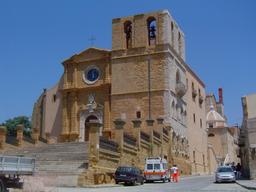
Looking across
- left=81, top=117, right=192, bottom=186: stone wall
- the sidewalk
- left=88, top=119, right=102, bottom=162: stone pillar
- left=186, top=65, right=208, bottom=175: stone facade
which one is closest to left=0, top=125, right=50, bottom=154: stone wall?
left=81, top=117, right=192, bottom=186: stone wall

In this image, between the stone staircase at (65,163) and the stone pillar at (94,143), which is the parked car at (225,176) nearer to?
the stone pillar at (94,143)

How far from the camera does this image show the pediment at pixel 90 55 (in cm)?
3500

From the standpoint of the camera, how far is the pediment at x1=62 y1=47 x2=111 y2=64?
3500 centimetres

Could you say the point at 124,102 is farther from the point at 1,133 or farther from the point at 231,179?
the point at 231,179

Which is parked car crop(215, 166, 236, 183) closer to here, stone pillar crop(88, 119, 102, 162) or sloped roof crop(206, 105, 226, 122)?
stone pillar crop(88, 119, 102, 162)

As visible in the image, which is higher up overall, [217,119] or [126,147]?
[217,119]

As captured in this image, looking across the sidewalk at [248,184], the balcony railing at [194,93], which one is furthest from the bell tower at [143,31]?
the sidewalk at [248,184]

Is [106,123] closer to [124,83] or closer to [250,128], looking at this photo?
[124,83]

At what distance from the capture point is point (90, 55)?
35.6 metres

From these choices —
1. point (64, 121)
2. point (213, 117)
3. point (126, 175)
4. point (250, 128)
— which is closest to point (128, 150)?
point (126, 175)

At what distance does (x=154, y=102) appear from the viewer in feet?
105

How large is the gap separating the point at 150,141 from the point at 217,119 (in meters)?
47.4

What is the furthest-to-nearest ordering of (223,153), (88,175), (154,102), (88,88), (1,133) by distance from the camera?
1. (223,153)
2. (88,88)
3. (154,102)
4. (1,133)
5. (88,175)

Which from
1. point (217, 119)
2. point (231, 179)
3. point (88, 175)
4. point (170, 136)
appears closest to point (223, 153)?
point (217, 119)
